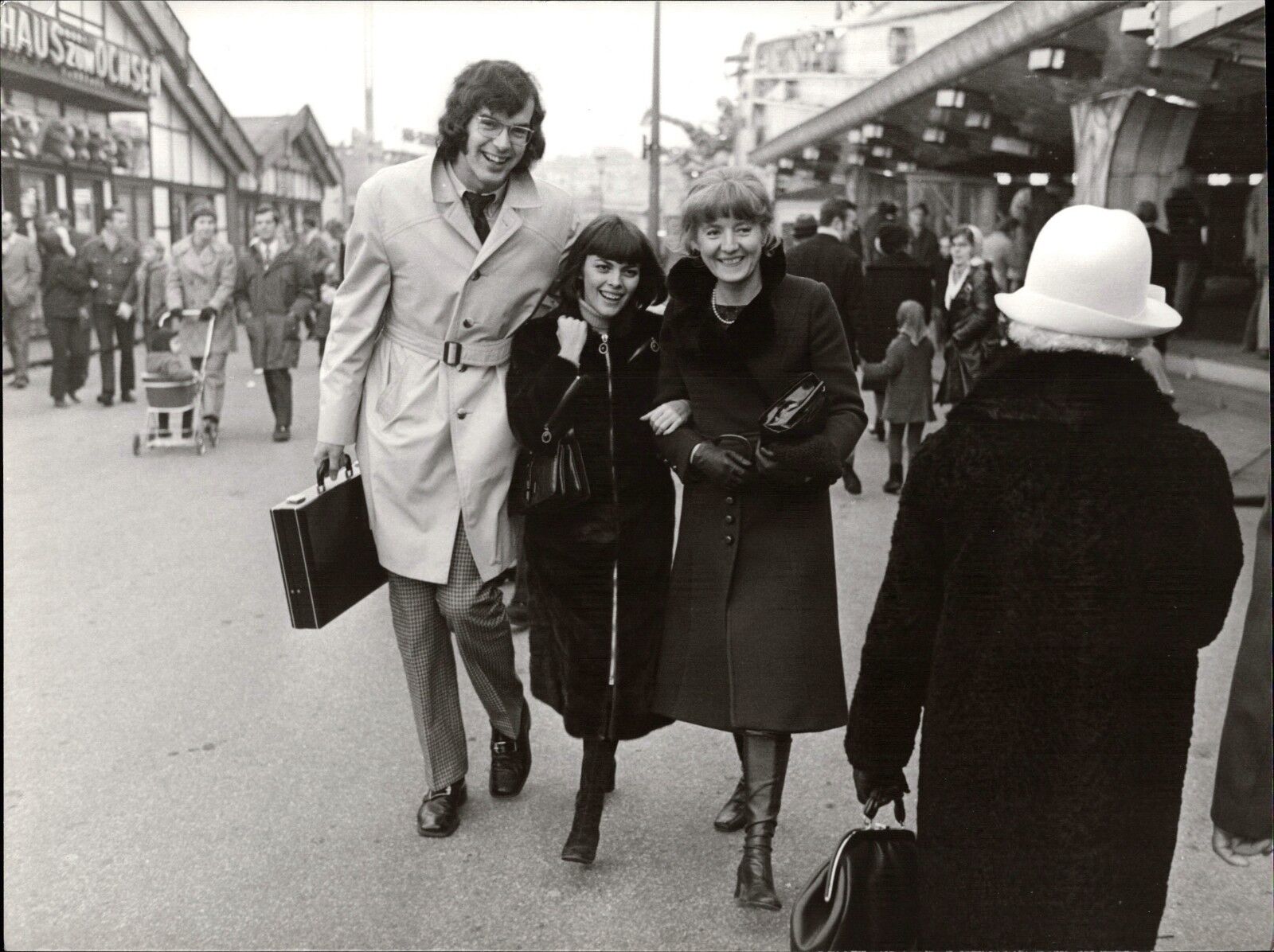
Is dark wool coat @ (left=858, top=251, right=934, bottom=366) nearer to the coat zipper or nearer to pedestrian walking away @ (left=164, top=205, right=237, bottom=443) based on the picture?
pedestrian walking away @ (left=164, top=205, right=237, bottom=443)

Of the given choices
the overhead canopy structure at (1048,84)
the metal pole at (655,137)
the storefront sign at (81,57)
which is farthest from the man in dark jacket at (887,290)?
the storefront sign at (81,57)

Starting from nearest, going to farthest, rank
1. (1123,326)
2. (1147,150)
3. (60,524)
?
(1123,326) → (60,524) → (1147,150)

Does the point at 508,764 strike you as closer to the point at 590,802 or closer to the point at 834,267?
the point at 590,802

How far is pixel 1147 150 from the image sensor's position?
10477 millimetres

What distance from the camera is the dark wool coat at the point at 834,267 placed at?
301 inches

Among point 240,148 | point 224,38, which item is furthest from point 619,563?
point 240,148

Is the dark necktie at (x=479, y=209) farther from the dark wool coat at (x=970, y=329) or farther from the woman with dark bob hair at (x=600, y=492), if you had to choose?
the dark wool coat at (x=970, y=329)

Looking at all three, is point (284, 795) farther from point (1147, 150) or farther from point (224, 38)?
point (1147, 150)

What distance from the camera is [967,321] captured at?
233 inches

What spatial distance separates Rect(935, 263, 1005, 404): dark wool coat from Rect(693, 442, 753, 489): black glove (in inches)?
104

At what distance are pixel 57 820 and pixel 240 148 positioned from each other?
5.65 meters

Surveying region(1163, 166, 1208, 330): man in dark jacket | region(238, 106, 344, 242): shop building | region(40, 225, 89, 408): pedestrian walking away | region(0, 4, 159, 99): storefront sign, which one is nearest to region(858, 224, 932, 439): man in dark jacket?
region(238, 106, 344, 242): shop building

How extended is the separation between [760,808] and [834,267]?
16.7 feet

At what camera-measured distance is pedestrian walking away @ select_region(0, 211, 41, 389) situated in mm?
13164
